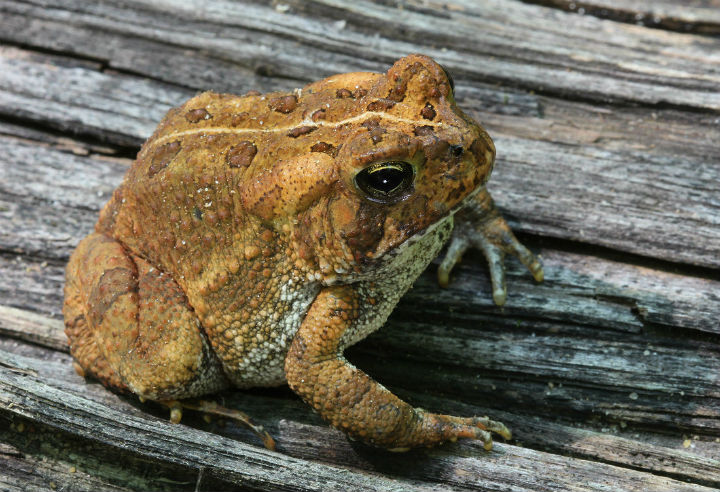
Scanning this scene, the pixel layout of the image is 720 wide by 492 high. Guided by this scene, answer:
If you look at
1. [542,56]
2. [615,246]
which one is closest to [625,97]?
[542,56]

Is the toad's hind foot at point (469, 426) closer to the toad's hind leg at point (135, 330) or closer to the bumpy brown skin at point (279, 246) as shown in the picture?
the bumpy brown skin at point (279, 246)

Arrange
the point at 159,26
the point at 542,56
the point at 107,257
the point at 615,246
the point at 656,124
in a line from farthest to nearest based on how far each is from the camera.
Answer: the point at 159,26 → the point at 542,56 → the point at 656,124 → the point at 615,246 → the point at 107,257

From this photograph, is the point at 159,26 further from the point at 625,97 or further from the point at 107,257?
the point at 625,97

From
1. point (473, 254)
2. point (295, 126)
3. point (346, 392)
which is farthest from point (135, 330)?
point (473, 254)

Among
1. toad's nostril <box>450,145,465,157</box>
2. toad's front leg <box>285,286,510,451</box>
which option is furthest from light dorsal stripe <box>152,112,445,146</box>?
toad's front leg <box>285,286,510,451</box>

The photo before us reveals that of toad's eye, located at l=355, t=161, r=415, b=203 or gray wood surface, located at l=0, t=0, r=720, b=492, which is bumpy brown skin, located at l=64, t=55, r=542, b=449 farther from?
gray wood surface, located at l=0, t=0, r=720, b=492

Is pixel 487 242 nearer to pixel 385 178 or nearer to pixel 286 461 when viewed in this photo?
pixel 385 178
